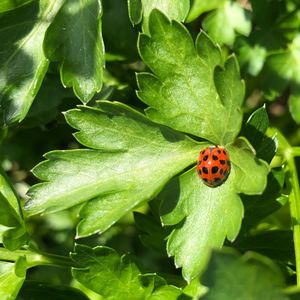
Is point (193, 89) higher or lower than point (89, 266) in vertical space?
higher

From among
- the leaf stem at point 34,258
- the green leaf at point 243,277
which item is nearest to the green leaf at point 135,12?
the leaf stem at point 34,258

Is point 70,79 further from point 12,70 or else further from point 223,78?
point 223,78

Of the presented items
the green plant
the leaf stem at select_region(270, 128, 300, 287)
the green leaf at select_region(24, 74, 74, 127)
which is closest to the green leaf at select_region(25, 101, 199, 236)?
the green plant

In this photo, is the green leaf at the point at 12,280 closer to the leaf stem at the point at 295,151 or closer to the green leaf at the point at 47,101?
the green leaf at the point at 47,101

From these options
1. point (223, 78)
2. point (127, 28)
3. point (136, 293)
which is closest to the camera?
point (223, 78)

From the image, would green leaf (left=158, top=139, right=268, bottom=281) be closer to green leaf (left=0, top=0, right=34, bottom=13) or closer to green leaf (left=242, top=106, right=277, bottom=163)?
green leaf (left=242, top=106, right=277, bottom=163)

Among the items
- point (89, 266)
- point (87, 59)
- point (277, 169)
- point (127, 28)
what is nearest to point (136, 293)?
point (89, 266)
